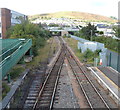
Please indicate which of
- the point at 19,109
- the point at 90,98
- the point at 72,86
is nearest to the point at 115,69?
the point at 72,86

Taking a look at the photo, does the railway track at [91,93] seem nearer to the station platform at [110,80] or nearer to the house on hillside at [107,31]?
the station platform at [110,80]

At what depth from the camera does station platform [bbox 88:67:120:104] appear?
10195 mm

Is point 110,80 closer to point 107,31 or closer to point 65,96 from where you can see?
point 65,96

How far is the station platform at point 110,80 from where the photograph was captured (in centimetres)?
1020

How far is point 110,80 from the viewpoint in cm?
1259

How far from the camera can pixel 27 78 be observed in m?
14.1

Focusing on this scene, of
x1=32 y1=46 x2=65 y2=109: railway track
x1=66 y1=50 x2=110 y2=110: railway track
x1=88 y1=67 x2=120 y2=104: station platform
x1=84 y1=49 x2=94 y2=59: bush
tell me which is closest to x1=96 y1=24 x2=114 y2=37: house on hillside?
x1=84 y1=49 x2=94 y2=59: bush

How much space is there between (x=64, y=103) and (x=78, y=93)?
5.67ft

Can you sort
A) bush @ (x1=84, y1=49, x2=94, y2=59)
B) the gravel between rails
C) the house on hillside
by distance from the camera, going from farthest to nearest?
the house on hillside
bush @ (x1=84, y1=49, x2=94, y2=59)
the gravel between rails

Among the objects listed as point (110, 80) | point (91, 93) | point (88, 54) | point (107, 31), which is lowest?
point (91, 93)

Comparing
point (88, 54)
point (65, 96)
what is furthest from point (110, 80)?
point (88, 54)

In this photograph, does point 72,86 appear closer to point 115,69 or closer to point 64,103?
point 64,103

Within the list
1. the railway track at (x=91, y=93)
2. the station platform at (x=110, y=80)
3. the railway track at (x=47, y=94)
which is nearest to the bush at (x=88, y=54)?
the station platform at (x=110, y=80)

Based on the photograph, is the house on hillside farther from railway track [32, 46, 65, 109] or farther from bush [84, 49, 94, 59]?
railway track [32, 46, 65, 109]
